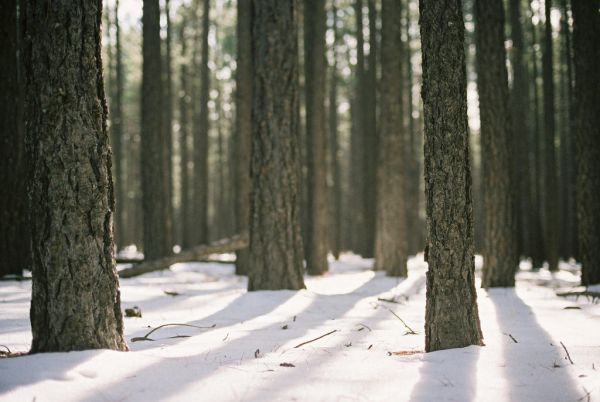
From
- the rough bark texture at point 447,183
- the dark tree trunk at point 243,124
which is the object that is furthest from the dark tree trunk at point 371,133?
the rough bark texture at point 447,183

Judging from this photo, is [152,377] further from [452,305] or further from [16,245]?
[16,245]

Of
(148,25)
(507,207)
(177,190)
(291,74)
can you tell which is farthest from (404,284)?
(177,190)

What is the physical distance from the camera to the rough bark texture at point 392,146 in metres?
10.5

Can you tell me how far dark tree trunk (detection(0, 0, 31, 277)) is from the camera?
8.35m

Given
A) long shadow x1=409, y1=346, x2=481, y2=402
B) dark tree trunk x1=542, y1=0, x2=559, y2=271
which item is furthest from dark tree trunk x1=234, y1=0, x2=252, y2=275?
dark tree trunk x1=542, y1=0, x2=559, y2=271

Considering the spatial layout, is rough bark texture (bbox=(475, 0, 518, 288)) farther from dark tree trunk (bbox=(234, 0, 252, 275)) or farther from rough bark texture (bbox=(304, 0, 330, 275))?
dark tree trunk (bbox=(234, 0, 252, 275))

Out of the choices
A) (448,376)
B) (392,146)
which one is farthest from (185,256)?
(448,376)

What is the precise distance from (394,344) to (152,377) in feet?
7.46

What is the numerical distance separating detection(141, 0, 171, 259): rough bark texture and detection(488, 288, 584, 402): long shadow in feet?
27.2

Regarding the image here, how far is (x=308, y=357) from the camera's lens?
3.97 meters

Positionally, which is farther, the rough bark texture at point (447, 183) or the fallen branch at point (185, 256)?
the fallen branch at point (185, 256)

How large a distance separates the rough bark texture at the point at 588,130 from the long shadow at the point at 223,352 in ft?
14.2

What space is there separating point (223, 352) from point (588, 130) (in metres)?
7.80

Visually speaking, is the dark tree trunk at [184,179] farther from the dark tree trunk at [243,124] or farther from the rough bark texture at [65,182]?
the rough bark texture at [65,182]
